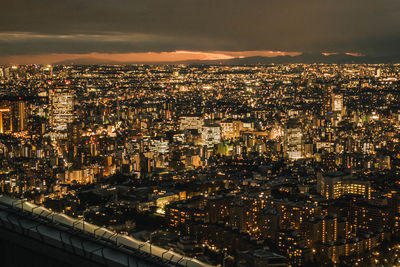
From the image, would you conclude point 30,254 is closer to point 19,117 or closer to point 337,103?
point 19,117

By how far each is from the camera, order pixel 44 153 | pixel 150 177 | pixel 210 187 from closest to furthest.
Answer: pixel 210 187 → pixel 150 177 → pixel 44 153

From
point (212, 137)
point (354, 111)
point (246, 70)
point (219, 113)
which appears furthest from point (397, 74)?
point (212, 137)

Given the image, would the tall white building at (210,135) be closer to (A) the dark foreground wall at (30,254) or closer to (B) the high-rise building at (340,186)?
(B) the high-rise building at (340,186)

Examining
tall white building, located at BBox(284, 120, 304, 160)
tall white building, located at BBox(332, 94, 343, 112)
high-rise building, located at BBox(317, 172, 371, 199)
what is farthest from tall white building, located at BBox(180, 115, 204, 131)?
high-rise building, located at BBox(317, 172, 371, 199)

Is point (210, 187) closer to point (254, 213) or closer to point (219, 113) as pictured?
point (254, 213)

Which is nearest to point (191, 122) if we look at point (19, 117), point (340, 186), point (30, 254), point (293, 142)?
point (293, 142)

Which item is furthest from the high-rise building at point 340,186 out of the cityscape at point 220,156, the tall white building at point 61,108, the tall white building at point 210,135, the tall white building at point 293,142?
the tall white building at point 61,108

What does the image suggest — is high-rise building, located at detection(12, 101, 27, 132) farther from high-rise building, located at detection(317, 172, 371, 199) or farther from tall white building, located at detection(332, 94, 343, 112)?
tall white building, located at detection(332, 94, 343, 112)
